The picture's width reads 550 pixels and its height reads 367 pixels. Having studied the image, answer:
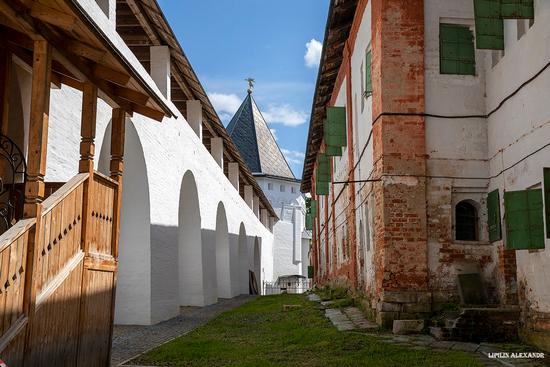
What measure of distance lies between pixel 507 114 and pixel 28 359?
7490 millimetres

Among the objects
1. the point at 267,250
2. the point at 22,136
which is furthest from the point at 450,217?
the point at 267,250

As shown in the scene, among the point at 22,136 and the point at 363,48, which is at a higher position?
the point at 363,48

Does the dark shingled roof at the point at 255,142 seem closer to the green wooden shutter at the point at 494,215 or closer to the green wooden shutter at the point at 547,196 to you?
the green wooden shutter at the point at 494,215

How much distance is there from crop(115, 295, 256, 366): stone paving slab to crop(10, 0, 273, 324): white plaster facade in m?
0.33

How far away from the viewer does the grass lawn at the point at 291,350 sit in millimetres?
6895

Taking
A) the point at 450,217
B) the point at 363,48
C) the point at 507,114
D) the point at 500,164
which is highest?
the point at 363,48

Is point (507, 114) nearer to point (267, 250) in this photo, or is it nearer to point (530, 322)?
point (530, 322)

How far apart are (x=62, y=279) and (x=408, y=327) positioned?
5.68 m

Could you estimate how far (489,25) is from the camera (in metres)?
8.89

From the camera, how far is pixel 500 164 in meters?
9.51

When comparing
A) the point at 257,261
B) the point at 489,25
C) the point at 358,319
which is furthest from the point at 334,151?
the point at 257,261

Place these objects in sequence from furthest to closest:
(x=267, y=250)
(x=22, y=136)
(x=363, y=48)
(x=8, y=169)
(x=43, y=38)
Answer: (x=267, y=250) < (x=363, y=48) < (x=22, y=136) < (x=8, y=169) < (x=43, y=38)

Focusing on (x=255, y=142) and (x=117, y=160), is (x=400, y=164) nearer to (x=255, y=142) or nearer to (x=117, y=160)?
(x=117, y=160)

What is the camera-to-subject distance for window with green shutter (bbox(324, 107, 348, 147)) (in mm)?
15430
